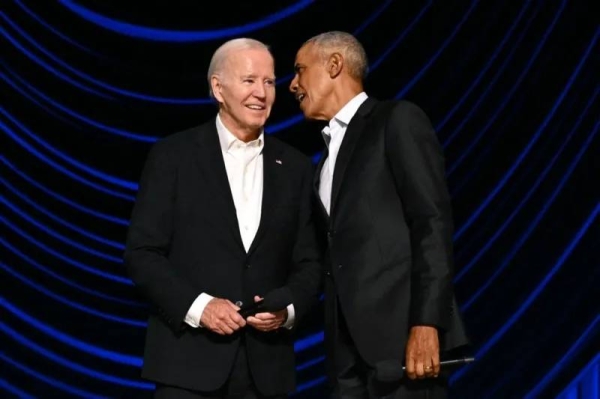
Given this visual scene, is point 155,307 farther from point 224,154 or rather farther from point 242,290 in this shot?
point 224,154

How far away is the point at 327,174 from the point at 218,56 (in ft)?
1.52

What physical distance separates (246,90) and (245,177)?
0.22m

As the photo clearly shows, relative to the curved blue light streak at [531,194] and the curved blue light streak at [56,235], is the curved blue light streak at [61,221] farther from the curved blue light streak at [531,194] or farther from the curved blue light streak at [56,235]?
the curved blue light streak at [531,194]

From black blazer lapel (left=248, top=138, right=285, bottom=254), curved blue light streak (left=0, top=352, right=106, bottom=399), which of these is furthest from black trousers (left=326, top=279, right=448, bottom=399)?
curved blue light streak (left=0, top=352, right=106, bottom=399)

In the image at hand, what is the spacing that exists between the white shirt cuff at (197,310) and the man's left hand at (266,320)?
110 mm

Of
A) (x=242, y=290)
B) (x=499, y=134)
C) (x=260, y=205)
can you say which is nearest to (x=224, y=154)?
(x=260, y=205)

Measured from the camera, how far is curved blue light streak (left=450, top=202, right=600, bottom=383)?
12.7 ft

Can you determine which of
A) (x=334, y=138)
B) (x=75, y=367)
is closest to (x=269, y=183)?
(x=334, y=138)

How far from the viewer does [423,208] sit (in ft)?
8.27

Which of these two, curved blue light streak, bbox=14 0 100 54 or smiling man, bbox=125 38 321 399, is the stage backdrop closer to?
curved blue light streak, bbox=14 0 100 54

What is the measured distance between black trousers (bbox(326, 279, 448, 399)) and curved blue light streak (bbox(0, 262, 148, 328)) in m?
1.80

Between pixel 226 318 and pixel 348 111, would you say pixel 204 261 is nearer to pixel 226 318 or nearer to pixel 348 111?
pixel 226 318

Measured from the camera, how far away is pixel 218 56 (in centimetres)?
297

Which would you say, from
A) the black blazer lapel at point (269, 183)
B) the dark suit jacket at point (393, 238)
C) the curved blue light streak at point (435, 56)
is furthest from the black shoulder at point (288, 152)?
the curved blue light streak at point (435, 56)
